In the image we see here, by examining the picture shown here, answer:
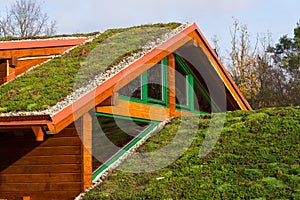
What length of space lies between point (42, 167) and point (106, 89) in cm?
184

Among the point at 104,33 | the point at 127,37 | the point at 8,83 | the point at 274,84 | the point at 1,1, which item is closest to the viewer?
the point at 8,83

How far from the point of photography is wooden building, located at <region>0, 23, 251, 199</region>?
7371 mm

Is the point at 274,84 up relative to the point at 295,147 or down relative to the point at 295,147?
up

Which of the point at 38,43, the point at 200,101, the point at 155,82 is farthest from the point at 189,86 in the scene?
the point at 38,43

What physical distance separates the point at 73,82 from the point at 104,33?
352 cm

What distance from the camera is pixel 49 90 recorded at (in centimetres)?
796

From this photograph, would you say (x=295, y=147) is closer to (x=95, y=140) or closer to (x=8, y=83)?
(x=95, y=140)

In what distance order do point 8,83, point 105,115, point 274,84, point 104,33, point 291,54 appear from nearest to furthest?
point 105,115, point 8,83, point 104,33, point 274,84, point 291,54

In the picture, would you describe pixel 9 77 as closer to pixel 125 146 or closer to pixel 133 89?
pixel 133 89

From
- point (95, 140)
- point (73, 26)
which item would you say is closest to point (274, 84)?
point (73, 26)

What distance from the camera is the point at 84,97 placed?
7203 millimetres

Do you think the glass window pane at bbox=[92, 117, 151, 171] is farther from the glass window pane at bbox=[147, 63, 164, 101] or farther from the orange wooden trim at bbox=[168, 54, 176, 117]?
the orange wooden trim at bbox=[168, 54, 176, 117]

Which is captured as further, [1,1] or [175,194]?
[1,1]

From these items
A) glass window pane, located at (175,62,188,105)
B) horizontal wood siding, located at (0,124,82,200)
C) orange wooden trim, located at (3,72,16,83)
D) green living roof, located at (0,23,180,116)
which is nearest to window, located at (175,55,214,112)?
glass window pane, located at (175,62,188,105)
